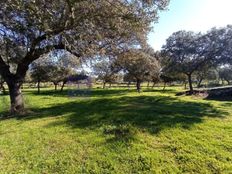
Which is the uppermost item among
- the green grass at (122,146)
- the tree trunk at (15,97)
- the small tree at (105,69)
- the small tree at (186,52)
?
the small tree at (186,52)

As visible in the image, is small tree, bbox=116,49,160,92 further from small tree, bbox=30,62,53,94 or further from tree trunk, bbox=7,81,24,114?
small tree, bbox=30,62,53,94

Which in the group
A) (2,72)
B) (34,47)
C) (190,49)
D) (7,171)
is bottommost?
(7,171)

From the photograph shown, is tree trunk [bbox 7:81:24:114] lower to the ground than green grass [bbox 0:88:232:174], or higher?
higher

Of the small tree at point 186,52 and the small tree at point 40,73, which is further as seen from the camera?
the small tree at point 40,73

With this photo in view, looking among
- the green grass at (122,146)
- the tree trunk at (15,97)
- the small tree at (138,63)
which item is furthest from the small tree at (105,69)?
the green grass at (122,146)

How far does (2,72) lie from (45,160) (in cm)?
939

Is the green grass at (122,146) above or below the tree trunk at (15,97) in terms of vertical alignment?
below

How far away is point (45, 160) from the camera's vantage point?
7.16 m

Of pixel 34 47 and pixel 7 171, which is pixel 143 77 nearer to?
pixel 34 47

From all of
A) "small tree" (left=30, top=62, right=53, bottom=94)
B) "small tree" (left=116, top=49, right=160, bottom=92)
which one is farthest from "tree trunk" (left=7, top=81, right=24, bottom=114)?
"small tree" (left=30, top=62, right=53, bottom=94)

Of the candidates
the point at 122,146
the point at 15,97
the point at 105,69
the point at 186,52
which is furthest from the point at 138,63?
the point at 122,146

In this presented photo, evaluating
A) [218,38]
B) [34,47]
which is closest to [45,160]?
[34,47]

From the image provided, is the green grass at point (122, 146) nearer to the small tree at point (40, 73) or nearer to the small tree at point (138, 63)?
the small tree at point (138, 63)

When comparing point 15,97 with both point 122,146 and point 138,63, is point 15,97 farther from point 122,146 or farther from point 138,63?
point 138,63
